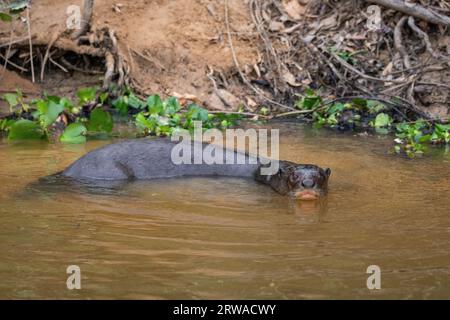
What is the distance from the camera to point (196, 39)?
10.1 metres

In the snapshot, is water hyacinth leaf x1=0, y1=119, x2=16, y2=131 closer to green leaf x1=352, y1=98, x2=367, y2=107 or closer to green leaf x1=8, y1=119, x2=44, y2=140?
green leaf x1=8, y1=119, x2=44, y2=140

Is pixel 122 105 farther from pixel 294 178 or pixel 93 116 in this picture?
pixel 294 178

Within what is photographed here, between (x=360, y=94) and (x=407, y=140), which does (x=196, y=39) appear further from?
(x=407, y=140)

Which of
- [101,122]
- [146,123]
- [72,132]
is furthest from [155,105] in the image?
[72,132]

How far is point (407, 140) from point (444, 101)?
149 centimetres

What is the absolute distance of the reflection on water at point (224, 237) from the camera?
3605 millimetres

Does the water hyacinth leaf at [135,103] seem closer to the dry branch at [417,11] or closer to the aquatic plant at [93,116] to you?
the aquatic plant at [93,116]

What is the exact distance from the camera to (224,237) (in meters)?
4.39

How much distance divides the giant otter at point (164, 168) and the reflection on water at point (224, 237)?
16 cm

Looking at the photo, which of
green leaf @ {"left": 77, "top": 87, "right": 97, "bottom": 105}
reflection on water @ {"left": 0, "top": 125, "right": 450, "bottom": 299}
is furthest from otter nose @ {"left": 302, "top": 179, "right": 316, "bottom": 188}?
green leaf @ {"left": 77, "top": 87, "right": 97, "bottom": 105}

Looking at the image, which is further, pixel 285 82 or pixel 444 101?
pixel 285 82

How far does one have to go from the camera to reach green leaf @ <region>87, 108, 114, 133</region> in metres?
7.55
